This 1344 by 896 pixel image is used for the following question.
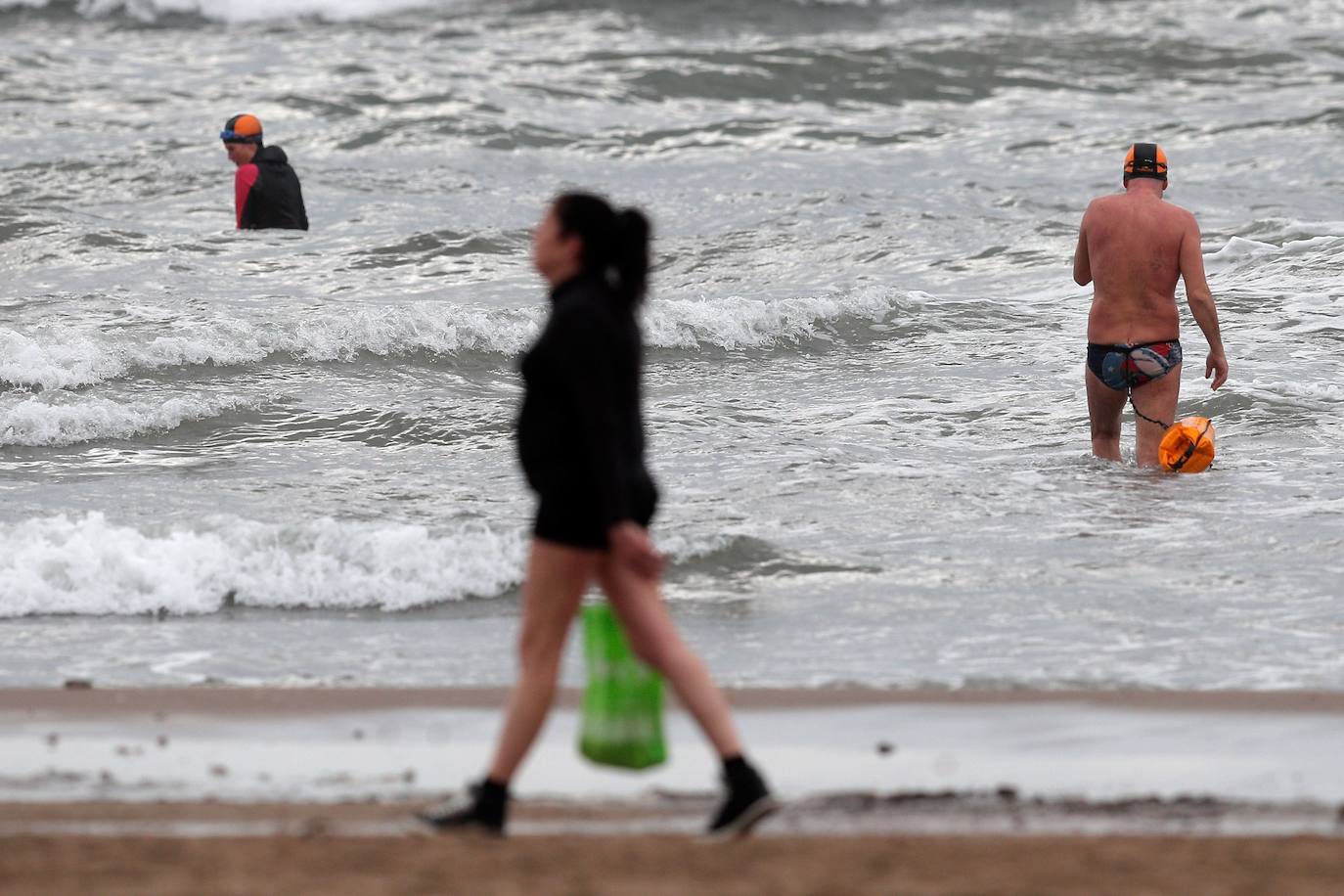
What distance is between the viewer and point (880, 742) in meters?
5.33

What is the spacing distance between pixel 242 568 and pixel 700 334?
6.69 meters

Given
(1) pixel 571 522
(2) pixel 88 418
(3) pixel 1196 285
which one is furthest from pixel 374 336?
(1) pixel 571 522

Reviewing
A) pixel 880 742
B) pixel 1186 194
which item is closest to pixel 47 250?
pixel 1186 194

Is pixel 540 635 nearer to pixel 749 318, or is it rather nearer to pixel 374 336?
pixel 374 336

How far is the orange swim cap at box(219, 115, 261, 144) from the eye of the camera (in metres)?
12.8

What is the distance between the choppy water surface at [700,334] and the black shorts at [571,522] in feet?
6.81

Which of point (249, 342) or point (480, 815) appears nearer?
point (480, 815)

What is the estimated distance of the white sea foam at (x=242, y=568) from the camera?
24.1 ft

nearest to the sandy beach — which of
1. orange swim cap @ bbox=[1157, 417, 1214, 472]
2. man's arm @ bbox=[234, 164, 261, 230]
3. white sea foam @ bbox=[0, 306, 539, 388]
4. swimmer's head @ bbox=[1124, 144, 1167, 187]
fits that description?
orange swim cap @ bbox=[1157, 417, 1214, 472]

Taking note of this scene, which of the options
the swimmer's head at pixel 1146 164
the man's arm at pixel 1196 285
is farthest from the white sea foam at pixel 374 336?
the man's arm at pixel 1196 285

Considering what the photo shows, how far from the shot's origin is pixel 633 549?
13.7 ft

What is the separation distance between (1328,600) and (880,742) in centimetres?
265

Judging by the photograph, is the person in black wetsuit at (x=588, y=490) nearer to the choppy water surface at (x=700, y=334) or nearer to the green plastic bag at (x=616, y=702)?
the green plastic bag at (x=616, y=702)

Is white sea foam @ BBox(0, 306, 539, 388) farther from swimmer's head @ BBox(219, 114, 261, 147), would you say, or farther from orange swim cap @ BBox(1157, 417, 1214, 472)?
orange swim cap @ BBox(1157, 417, 1214, 472)
